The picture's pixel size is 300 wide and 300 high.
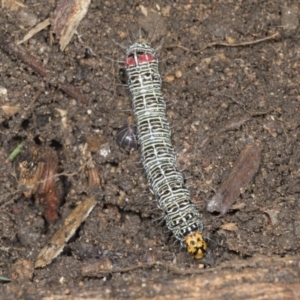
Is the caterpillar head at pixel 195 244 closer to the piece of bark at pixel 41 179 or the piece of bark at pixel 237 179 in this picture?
the piece of bark at pixel 237 179

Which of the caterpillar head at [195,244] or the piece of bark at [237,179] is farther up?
the piece of bark at [237,179]

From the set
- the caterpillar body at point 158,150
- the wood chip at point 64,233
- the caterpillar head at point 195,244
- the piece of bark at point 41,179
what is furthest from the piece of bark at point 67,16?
the caterpillar head at point 195,244

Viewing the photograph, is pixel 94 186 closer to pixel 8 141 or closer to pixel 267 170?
pixel 8 141

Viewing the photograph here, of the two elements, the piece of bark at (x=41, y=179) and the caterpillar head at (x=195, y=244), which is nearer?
the caterpillar head at (x=195, y=244)

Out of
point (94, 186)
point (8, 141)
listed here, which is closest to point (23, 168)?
point (8, 141)

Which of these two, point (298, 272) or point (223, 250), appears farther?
point (223, 250)
